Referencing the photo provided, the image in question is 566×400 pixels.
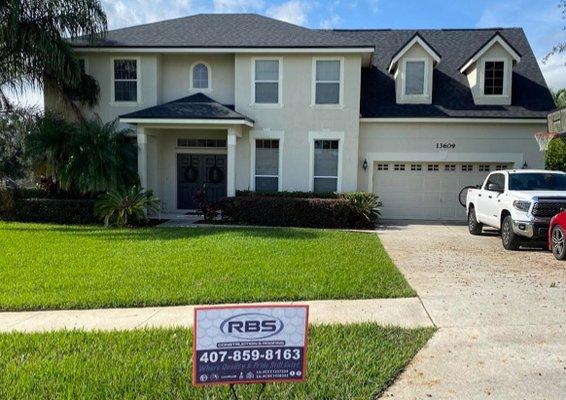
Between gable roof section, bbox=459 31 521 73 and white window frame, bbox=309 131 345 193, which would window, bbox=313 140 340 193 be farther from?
gable roof section, bbox=459 31 521 73

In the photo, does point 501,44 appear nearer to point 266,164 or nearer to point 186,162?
point 266,164

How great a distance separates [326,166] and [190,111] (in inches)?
206

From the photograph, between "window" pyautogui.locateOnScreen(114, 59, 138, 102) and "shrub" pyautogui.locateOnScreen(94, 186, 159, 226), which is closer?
"shrub" pyautogui.locateOnScreen(94, 186, 159, 226)

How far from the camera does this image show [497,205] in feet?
37.5

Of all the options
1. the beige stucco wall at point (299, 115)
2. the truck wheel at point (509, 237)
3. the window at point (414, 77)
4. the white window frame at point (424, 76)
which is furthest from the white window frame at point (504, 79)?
the truck wheel at point (509, 237)

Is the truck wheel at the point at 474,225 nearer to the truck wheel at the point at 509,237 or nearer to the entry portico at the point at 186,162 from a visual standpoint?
the truck wheel at the point at 509,237

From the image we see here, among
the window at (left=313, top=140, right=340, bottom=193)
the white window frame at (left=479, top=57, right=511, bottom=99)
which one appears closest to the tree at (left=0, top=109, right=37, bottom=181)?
the window at (left=313, top=140, right=340, bottom=193)

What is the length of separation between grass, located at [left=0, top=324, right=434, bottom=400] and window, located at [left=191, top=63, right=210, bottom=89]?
13.6 m

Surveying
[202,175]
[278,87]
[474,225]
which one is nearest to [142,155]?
[202,175]

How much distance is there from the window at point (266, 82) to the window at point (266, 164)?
1.53 meters

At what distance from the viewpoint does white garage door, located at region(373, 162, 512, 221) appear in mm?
17094

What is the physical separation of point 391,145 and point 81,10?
11.4 m

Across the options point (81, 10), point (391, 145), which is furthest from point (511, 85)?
point (81, 10)

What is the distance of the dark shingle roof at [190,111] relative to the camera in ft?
50.3
